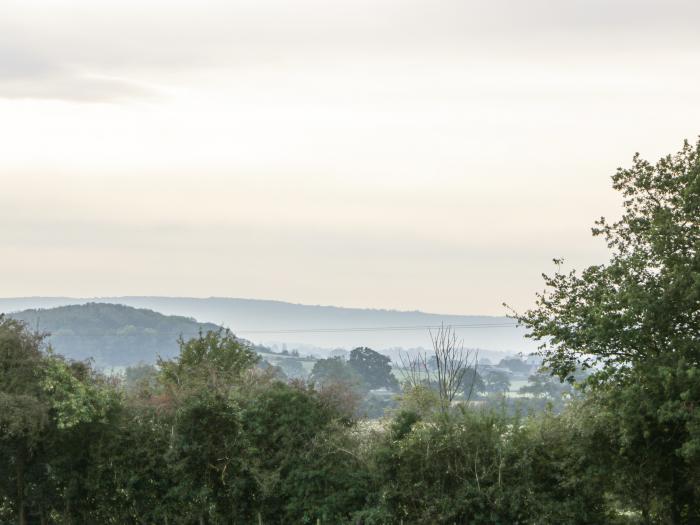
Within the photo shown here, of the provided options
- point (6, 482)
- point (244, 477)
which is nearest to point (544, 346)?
point (244, 477)

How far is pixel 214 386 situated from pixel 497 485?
6.53m

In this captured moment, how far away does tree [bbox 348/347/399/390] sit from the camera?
347 feet

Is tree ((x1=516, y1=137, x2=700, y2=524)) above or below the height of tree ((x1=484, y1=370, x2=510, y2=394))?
above

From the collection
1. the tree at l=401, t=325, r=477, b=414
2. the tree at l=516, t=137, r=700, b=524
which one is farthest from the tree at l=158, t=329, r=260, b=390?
the tree at l=516, t=137, r=700, b=524

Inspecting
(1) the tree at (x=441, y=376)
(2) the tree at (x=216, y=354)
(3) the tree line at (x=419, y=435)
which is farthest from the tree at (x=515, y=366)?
(3) the tree line at (x=419, y=435)

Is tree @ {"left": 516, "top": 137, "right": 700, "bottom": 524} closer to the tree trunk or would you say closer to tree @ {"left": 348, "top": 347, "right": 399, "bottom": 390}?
the tree trunk

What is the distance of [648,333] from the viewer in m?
18.2

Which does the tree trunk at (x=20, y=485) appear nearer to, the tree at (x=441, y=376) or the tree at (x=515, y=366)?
the tree at (x=441, y=376)

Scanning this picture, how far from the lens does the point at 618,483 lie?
18766 millimetres

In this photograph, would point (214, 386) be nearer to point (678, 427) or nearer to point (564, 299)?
point (564, 299)

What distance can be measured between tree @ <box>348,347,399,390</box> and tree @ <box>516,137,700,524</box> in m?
83.7

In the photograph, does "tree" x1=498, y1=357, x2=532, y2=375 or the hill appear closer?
"tree" x1=498, y1=357, x2=532, y2=375

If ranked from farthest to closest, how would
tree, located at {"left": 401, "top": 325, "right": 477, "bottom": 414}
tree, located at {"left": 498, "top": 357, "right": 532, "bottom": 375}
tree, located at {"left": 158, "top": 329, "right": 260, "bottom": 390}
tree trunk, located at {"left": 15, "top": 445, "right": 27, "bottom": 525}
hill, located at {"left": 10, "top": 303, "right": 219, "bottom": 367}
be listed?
1. hill, located at {"left": 10, "top": 303, "right": 219, "bottom": 367}
2. tree, located at {"left": 498, "top": 357, "right": 532, "bottom": 375}
3. tree, located at {"left": 158, "top": 329, "right": 260, "bottom": 390}
4. tree trunk, located at {"left": 15, "top": 445, "right": 27, "bottom": 525}
5. tree, located at {"left": 401, "top": 325, "right": 477, "bottom": 414}

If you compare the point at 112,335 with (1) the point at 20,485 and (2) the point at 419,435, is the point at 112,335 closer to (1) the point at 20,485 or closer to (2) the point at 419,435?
(1) the point at 20,485
